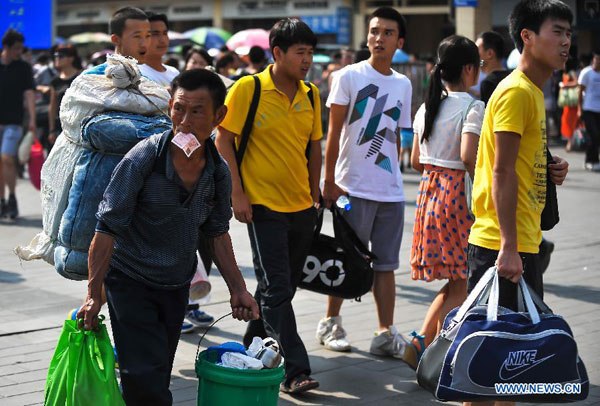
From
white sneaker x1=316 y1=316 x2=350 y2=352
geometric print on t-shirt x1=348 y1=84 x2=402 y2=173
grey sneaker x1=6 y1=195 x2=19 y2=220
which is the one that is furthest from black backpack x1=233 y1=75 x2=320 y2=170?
grey sneaker x1=6 y1=195 x2=19 y2=220

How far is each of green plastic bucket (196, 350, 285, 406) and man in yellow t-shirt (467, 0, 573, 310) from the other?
1071 millimetres

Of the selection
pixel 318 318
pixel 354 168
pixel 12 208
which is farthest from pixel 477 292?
pixel 12 208

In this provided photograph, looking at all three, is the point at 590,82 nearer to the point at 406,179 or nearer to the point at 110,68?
the point at 406,179

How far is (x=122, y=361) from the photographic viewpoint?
3.90 metres

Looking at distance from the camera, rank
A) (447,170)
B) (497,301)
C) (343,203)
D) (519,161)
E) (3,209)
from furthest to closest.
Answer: (3,209) → (343,203) → (447,170) → (519,161) → (497,301)

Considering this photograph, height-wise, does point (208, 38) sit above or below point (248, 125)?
below

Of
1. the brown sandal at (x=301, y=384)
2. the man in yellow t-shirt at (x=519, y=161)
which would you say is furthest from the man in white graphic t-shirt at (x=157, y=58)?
the man in yellow t-shirt at (x=519, y=161)

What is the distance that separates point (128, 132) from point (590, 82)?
48.7 ft

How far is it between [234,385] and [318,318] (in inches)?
136

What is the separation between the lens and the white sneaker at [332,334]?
6234 mm

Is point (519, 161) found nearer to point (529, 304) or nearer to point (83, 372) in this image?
point (529, 304)

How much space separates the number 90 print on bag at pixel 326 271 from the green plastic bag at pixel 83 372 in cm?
242

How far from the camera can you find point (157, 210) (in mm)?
3887

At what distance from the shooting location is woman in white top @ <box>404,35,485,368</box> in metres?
5.96
